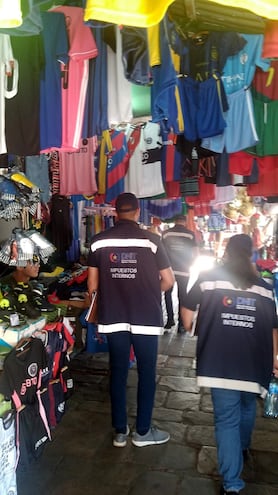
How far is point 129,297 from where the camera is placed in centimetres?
321

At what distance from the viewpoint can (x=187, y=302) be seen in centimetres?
275

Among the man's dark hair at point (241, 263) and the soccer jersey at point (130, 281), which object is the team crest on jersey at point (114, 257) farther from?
the man's dark hair at point (241, 263)

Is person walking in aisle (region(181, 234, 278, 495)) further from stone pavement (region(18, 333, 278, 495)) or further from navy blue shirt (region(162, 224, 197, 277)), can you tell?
navy blue shirt (region(162, 224, 197, 277))

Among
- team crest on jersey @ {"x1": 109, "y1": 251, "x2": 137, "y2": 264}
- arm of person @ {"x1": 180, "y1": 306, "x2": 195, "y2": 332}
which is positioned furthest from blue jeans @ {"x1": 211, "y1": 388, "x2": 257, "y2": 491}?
team crest on jersey @ {"x1": 109, "y1": 251, "x2": 137, "y2": 264}

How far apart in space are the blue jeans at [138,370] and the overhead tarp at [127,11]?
91.5 inches

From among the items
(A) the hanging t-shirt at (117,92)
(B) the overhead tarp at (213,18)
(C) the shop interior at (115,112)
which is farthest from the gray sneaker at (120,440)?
(B) the overhead tarp at (213,18)

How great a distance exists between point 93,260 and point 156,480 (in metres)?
1.72

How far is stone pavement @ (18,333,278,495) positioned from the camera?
2797 millimetres

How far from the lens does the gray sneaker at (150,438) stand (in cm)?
330

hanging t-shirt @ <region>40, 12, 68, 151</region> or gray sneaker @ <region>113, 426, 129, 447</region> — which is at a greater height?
hanging t-shirt @ <region>40, 12, 68, 151</region>

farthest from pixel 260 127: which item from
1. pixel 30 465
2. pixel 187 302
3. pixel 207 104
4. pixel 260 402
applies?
pixel 30 465

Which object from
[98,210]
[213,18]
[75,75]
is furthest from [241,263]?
[98,210]

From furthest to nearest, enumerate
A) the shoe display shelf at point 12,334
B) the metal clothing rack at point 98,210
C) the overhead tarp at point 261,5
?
the metal clothing rack at point 98,210, the shoe display shelf at point 12,334, the overhead tarp at point 261,5

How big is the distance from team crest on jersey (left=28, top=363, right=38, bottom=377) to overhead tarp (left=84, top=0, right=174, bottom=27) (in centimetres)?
230
